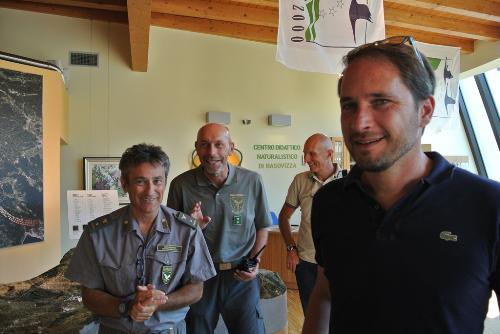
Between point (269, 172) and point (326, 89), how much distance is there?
1969mm

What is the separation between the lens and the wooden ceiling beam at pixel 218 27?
6465mm

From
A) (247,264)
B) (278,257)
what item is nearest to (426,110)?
(247,264)

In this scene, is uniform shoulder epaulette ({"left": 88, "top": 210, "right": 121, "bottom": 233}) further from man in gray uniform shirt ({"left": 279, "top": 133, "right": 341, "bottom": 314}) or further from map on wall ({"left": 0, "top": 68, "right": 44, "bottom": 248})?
map on wall ({"left": 0, "top": 68, "right": 44, "bottom": 248})

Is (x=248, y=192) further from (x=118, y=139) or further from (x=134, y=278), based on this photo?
(x=118, y=139)

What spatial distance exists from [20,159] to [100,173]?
6.31 feet

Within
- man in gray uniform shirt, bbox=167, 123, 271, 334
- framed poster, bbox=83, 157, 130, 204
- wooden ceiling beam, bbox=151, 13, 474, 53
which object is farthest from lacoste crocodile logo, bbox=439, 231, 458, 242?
wooden ceiling beam, bbox=151, 13, 474, 53

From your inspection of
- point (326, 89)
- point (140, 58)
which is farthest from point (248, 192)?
point (326, 89)

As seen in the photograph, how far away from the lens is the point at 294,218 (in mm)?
7293

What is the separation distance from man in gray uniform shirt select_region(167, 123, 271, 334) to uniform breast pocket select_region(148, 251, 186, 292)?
1.73 feet

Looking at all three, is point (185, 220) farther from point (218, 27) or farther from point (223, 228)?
point (218, 27)

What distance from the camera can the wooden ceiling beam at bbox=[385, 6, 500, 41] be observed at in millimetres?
5746

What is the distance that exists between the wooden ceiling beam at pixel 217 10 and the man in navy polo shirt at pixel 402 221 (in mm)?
5032

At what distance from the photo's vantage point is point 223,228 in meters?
2.38

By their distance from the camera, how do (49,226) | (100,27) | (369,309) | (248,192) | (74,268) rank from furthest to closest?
(100,27) → (49,226) → (248,192) → (74,268) → (369,309)
